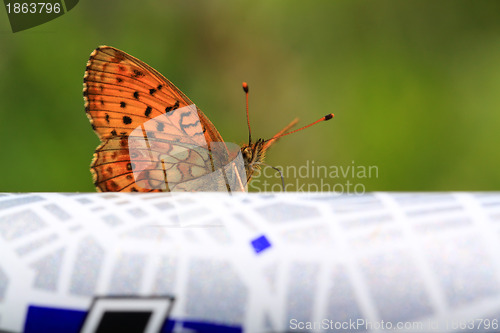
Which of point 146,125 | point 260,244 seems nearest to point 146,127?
point 146,125

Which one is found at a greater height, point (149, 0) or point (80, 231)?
point (149, 0)

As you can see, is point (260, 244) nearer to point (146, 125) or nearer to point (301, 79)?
point (146, 125)

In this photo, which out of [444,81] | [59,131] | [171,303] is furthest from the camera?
[444,81]

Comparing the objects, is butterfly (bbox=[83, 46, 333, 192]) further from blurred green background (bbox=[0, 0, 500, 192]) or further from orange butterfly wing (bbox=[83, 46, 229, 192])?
blurred green background (bbox=[0, 0, 500, 192])

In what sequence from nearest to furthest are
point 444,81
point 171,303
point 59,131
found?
point 171,303, point 59,131, point 444,81

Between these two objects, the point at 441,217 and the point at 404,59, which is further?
the point at 404,59

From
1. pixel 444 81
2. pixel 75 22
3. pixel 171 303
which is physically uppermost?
pixel 75 22

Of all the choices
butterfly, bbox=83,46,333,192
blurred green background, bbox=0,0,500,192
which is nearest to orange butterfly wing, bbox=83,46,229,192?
butterfly, bbox=83,46,333,192

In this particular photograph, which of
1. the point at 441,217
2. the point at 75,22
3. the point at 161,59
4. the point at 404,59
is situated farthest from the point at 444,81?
the point at 441,217

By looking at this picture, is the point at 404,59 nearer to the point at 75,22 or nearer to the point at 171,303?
the point at 75,22
